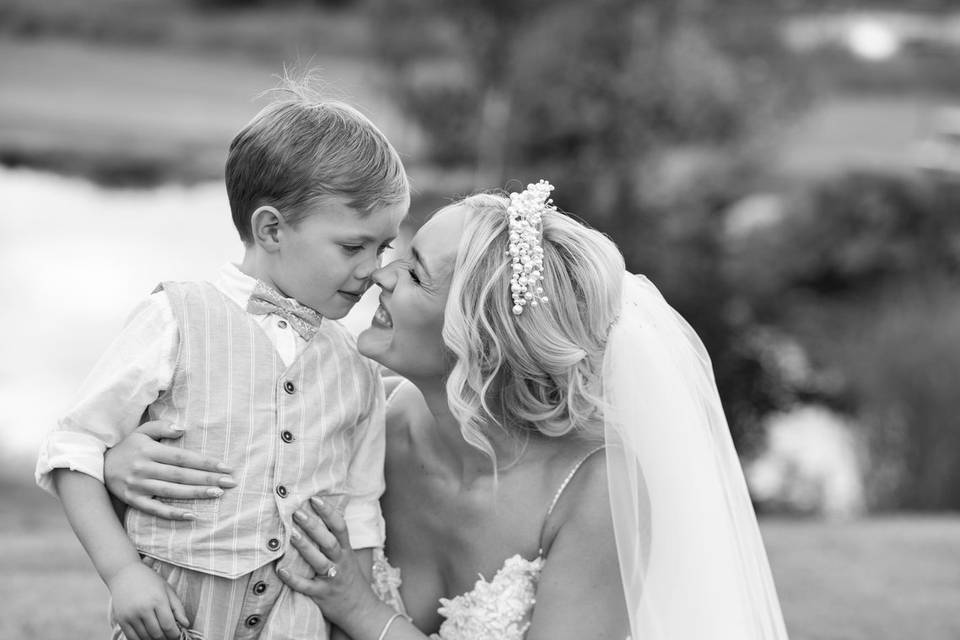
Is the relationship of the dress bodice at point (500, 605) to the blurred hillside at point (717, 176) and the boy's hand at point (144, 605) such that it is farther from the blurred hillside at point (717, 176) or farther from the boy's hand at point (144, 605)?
the blurred hillside at point (717, 176)

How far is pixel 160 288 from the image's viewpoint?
261 centimetres

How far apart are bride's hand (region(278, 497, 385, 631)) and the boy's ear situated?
0.56 meters

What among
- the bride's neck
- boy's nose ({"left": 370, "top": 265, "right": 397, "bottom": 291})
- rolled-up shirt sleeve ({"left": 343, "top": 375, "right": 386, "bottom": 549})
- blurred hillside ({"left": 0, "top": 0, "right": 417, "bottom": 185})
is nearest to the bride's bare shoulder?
the bride's neck

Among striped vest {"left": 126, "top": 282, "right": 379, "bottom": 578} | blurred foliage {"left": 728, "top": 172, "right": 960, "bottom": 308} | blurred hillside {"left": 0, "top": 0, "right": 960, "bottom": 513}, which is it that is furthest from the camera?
blurred foliage {"left": 728, "top": 172, "right": 960, "bottom": 308}

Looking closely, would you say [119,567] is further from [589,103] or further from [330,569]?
[589,103]

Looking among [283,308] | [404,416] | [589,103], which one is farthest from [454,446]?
[589,103]

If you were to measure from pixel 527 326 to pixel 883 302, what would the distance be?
9520 millimetres

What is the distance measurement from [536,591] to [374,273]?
838 millimetres

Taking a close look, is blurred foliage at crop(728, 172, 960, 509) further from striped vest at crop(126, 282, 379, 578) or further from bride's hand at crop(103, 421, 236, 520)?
bride's hand at crop(103, 421, 236, 520)

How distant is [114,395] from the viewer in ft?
8.17

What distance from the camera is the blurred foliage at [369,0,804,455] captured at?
34.2 ft

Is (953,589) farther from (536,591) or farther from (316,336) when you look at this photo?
(316,336)

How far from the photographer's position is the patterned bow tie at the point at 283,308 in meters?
2.66

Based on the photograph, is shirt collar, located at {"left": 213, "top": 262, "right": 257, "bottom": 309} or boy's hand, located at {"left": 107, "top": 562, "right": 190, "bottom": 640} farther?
shirt collar, located at {"left": 213, "top": 262, "right": 257, "bottom": 309}
